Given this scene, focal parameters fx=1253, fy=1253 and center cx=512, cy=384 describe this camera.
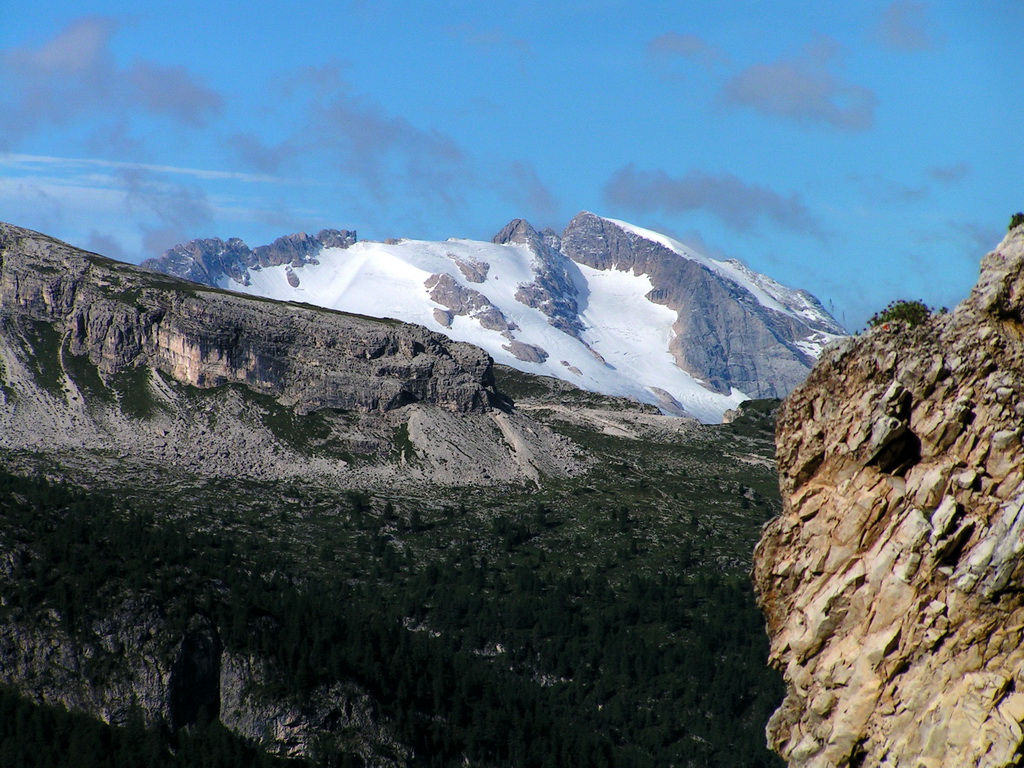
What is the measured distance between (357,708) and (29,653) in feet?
110

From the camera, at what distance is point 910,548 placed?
3053 centimetres

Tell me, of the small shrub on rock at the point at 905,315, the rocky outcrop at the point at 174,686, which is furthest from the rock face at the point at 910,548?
the rocky outcrop at the point at 174,686

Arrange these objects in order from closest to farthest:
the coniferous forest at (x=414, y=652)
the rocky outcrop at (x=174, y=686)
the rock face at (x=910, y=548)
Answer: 1. the rock face at (x=910, y=548)
2. the rocky outcrop at (x=174, y=686)
3. the coniferous forest at (x=414, y=652)

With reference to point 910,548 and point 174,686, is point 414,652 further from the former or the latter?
point 910,548

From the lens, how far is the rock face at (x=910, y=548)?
94.4 ft

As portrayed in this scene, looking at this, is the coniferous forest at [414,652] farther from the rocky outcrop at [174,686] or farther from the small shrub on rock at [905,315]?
the small shrub on rock at [905,315]

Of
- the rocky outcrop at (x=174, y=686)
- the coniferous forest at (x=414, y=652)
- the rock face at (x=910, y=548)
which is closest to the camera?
the rock face at (x=910, y=548)

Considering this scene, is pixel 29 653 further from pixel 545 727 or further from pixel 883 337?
pixel 883 337

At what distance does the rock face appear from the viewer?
2878 centimetres

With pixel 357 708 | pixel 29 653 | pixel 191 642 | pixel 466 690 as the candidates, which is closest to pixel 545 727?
pixel 466 690

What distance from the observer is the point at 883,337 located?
3341 cm

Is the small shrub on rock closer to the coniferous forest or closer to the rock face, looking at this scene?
the rock face

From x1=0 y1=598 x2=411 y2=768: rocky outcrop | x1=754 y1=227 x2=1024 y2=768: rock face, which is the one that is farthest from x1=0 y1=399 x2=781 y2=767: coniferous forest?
x1=754 y1=227 x2=1024 y2=768: rock face

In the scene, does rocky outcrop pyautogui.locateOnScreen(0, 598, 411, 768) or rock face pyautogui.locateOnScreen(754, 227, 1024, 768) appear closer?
rock face pyautogui.locateOnScreen(754, 227, 1024, 768)
